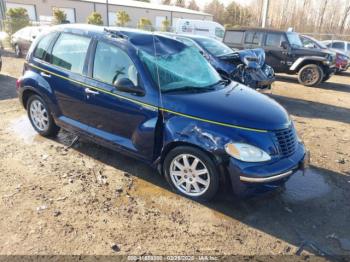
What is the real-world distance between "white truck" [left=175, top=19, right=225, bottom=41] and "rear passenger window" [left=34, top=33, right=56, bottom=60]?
871 inches

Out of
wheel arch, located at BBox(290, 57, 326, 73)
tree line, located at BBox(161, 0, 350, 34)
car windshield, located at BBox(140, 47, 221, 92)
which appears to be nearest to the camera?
car windshield, located at BBox(140, 47, 221, 92)

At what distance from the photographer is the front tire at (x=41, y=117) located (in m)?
5.15

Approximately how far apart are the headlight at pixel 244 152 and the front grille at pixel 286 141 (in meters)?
0.34

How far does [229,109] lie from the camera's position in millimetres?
3607

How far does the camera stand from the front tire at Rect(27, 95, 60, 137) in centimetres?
515

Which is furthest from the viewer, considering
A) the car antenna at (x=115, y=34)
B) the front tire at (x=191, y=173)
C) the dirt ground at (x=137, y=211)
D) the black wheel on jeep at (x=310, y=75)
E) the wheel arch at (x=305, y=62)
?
the black wheel on jeep at (x=310, y=75)

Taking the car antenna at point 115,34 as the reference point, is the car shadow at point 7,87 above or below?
below

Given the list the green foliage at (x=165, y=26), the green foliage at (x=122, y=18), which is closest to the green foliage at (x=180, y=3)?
the green foliage at (x=165, y=26)

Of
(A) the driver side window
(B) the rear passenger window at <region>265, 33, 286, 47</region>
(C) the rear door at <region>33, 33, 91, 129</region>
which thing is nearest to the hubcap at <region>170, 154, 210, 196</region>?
Answer: (A) the driver side window

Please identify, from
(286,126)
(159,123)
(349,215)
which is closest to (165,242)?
(159,123)

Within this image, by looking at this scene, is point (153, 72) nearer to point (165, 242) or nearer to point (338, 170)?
point (165, 242)

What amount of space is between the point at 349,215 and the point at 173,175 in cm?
212

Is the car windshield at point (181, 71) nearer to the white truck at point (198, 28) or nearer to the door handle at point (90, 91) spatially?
the door handle at point (90, 91)

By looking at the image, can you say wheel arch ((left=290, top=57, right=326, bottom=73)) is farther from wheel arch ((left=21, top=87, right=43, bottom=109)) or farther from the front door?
wheel arch ((left=21, top=87, right=43, bottom=109))
